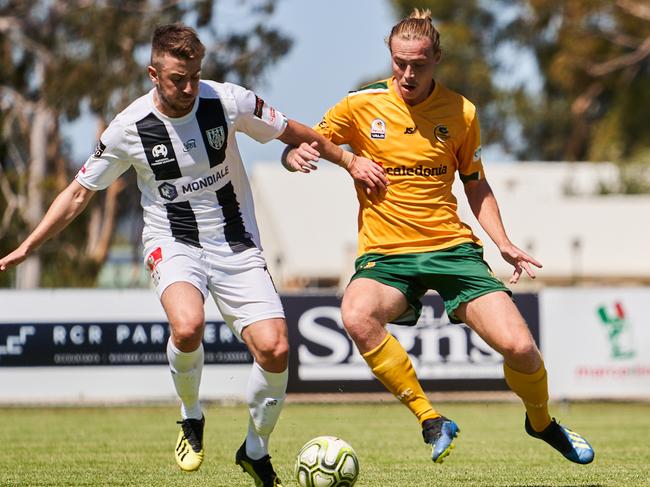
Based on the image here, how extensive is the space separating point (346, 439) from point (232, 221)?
4.81 m

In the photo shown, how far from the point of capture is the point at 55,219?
6805mm

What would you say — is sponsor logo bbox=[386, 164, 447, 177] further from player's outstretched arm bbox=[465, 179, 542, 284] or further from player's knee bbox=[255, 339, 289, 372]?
player's knee bbox=[255, 339, 289, 372]

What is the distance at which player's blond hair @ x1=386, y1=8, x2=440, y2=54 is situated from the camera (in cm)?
689

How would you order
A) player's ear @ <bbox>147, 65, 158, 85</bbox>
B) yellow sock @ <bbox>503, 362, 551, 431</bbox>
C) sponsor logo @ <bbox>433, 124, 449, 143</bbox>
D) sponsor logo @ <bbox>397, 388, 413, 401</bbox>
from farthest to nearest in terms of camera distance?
sponsor logo @ <bbox>433, 124, 449, 143</bbox>
yellow sock @ <bbox>503, 362, 551, 431</bbox>
sponsor logo @ <bbox>397, 388, 413, 401</bbox>
player's ear @ <bbox>147, 65, 158, 85</bbox>

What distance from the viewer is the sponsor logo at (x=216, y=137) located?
675 centimetres

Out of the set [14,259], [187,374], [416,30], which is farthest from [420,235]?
[14,259]

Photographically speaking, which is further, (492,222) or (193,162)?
(492,222)

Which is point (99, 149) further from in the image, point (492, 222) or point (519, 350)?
point (519, 350)

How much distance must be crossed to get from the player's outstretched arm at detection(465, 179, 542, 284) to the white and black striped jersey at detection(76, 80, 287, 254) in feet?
4.27

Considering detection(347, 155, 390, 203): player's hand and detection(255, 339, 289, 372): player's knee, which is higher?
detection(347, 155, 390, 203): player's hand

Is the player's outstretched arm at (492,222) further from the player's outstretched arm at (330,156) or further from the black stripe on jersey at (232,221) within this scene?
the black stripe on jersey at (232,221)

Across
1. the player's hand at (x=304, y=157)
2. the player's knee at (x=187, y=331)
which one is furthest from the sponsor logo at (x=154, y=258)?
the player's hand at (x=304, y=157)

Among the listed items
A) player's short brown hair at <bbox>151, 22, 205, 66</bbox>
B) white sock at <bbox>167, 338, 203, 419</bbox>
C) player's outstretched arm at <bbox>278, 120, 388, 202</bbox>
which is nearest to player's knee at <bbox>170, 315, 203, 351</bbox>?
white sock at <bbox>167, 338, 203, 419</bbox>

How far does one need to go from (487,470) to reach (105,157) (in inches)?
134
